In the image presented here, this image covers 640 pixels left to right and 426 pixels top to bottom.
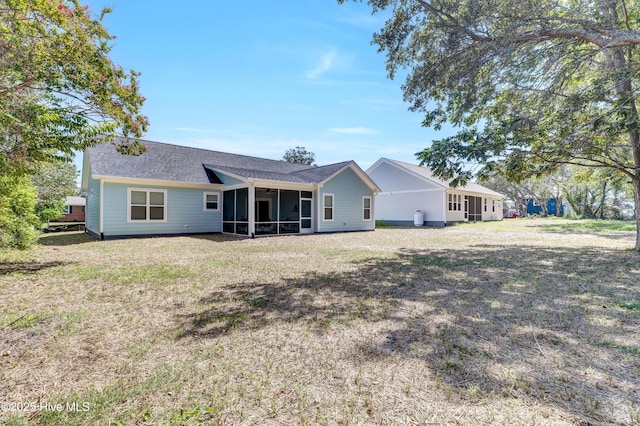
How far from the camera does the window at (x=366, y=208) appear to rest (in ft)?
62.1

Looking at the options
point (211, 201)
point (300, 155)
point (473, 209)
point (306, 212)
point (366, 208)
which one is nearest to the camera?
point (211, 201)

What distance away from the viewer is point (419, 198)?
24.2m

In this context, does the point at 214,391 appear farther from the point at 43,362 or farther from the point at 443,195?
the point at 443,195

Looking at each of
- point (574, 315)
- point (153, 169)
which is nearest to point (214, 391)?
point (574, 315)

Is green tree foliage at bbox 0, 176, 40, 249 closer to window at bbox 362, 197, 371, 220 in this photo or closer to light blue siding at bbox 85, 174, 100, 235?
light blue siding at bbox 85, 174, 100, 235

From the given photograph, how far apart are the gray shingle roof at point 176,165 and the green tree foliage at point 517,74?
27.0 feet

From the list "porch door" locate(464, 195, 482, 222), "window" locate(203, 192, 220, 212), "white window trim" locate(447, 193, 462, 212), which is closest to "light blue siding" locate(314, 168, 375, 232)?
"window" locate(203, 192, 220, 212)

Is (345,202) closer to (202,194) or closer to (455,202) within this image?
(202,194)

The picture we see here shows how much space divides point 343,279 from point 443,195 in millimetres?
19107

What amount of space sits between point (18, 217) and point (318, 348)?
1038 cm

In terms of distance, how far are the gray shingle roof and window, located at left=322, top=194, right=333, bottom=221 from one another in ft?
4.04

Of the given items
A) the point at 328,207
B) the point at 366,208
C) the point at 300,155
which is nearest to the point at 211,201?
the point at 328,207

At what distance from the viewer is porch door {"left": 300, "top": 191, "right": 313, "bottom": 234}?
16.1 meters

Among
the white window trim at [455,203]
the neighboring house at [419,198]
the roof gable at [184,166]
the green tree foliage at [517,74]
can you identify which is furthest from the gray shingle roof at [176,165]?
the white window trim at [455,203]
